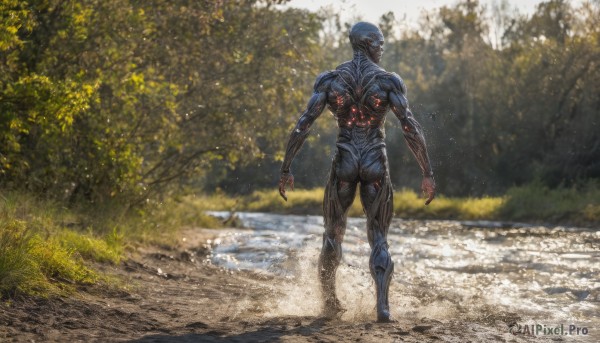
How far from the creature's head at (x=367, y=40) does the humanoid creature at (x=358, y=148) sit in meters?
0.01

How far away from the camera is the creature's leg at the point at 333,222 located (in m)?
7.57

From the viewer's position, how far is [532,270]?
40.5 ft

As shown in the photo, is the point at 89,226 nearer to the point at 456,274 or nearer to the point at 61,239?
the point at 61,239

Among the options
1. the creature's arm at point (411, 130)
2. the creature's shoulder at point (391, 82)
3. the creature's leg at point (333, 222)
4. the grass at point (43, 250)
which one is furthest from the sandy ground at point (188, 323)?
the creature's shoulder at point (391, 82)

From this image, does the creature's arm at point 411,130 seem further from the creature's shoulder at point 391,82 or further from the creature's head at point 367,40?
the creature's head at point 367,40

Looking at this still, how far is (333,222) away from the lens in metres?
7.65

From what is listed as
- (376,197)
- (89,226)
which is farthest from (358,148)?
(89,226)

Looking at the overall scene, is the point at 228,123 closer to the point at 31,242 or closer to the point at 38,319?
the point at 31,242

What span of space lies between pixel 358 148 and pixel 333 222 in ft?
2.27

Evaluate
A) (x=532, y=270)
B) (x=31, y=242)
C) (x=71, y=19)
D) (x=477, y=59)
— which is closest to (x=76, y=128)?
(x=71, y=19)

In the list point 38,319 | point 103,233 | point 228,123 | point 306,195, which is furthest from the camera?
point 306,195

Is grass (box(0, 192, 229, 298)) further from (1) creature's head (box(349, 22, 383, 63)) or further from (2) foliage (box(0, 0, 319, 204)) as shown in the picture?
(1) creature's head (box(349, 22, 383, 63))

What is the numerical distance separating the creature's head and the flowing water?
220 centimetres

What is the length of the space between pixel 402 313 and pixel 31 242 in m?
3.46
